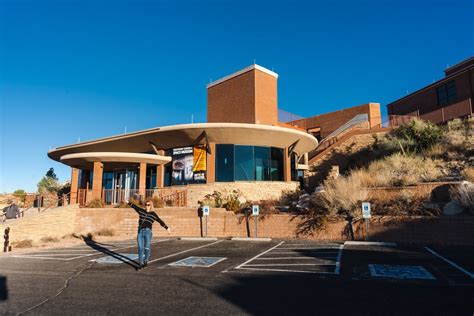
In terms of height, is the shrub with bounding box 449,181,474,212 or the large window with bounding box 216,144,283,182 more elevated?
the large window with bounding box 216,144,283,182

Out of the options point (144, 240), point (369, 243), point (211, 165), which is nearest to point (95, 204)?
point (211, 165)

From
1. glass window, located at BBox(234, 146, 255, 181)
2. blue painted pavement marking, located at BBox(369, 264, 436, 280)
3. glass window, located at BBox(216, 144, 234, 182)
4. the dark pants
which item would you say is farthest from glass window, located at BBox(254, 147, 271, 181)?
blue painted pavement marking, located at BBox(369, 264, 436, 280)

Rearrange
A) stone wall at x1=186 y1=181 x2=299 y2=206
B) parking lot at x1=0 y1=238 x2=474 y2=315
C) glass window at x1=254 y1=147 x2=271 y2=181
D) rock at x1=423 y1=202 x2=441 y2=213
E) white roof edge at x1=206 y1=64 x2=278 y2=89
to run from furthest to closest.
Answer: white roof edge at x1=206 y1=64 x2=278 y2=89, glass window at x1=254 y1=147 x2=271 y2=181, stone wall at x1=186 y1=181 x2=299 y2=206, rock at x1=423 y1=202 x2=441 y2=213, parking lot at x1=0 y1=238 x2=474 y2=315

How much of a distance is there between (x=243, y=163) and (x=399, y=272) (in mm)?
16185

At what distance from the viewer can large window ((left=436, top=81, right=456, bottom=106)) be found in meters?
A: 31.6

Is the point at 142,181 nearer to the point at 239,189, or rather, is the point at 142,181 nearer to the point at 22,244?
the point at 239,189

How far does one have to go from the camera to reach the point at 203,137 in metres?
22.6

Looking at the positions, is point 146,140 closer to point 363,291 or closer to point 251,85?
point 251,85

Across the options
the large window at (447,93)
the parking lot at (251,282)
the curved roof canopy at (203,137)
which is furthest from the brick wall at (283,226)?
the large window at (447,93)

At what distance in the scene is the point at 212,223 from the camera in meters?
16.5

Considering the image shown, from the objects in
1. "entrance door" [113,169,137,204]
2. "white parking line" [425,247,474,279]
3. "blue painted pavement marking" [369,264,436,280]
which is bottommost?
"blue painted pavement marking" [369,264,436,280]

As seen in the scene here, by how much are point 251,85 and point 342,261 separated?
22948 mm

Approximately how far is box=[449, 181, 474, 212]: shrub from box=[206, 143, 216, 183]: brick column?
46.1 feet

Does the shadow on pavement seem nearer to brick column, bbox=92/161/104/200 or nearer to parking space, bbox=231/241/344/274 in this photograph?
parking space, bbox=231/241/344/274
